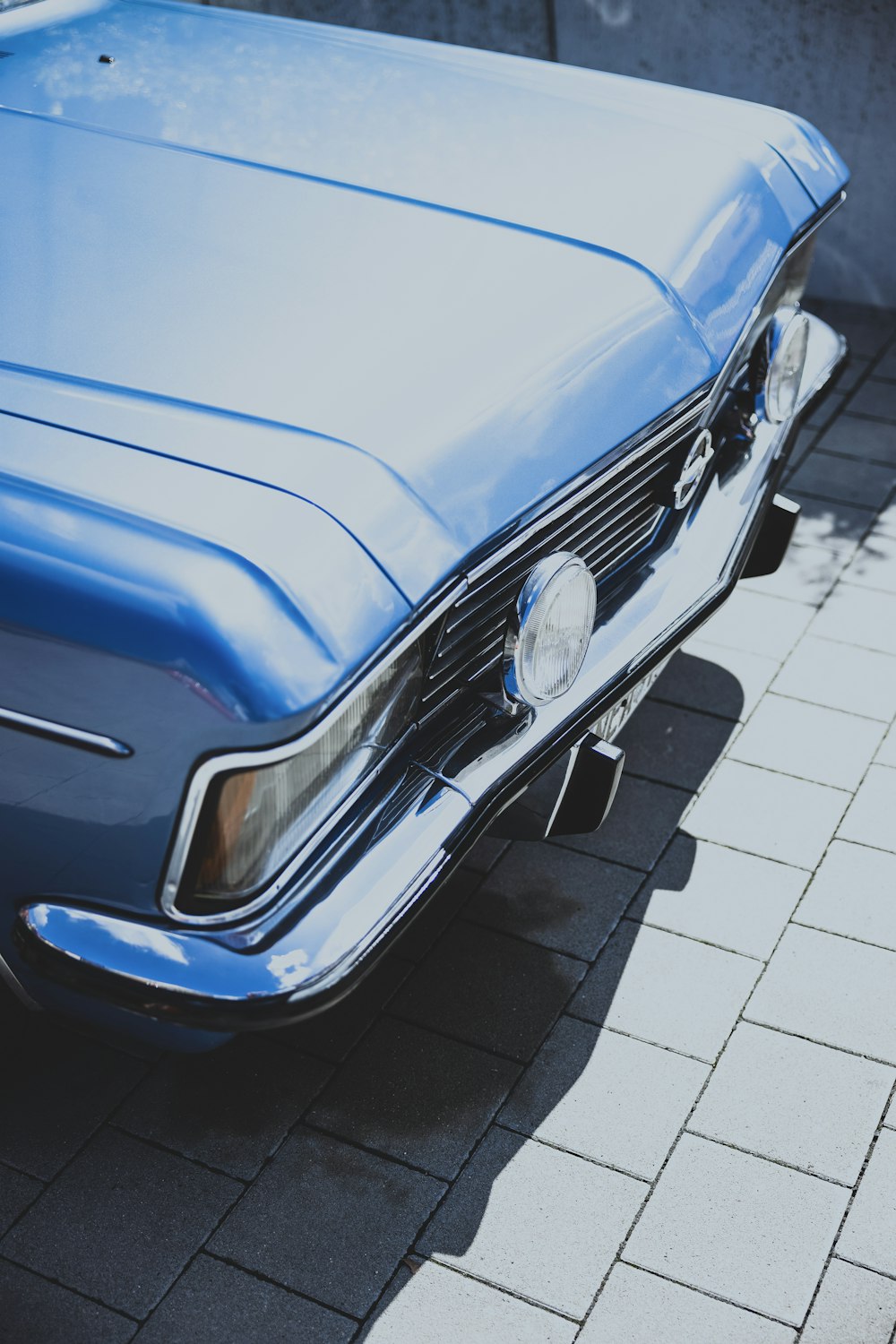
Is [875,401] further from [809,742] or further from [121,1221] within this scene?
[121,1221]

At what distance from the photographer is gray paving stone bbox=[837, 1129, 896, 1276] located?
2229mm

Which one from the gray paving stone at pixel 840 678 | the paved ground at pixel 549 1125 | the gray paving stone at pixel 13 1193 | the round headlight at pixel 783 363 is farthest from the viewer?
the gray paving stone at pixel 840 678

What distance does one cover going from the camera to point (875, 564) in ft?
12.9

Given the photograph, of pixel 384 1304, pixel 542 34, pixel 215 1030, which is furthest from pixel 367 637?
pixel 542 34

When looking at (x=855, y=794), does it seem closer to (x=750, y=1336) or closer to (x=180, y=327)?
(x=750, y=1336)

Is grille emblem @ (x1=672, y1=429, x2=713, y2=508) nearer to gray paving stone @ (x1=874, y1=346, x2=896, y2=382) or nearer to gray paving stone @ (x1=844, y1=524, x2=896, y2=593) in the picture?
gray paving stone @ (x1=844, y1=524, x2=896, y2=593)

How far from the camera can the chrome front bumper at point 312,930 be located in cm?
183

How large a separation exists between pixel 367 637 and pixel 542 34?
4693mm

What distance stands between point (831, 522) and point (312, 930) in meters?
2.74

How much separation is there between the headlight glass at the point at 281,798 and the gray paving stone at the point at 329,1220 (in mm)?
724

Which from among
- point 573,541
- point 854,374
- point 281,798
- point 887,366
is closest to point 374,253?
point 573,541

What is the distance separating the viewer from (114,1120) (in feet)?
8.05

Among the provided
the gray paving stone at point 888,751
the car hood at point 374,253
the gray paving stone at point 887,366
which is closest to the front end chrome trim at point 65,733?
the car hood at point 374,253

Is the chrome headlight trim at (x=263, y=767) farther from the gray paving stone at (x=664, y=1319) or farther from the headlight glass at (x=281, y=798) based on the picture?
the gray paving stone at (x=664, y=1319)
